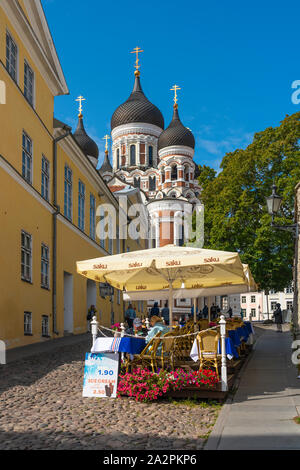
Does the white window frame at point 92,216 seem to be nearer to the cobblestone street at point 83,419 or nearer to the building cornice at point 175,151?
the cobblestone street at point 83,419

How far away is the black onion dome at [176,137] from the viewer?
69562mm

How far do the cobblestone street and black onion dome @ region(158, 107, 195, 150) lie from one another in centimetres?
6042

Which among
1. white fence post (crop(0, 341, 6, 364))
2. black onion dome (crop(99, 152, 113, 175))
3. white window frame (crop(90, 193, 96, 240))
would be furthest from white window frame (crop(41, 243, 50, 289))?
black onion dome (crop(99, 152, 113, 175))

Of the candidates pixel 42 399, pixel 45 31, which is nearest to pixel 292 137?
pixel 45 31

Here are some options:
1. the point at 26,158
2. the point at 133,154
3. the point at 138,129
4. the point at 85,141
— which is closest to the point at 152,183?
the point at 133,154

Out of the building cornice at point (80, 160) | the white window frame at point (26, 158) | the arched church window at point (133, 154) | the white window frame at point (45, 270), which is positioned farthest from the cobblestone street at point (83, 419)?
the arched church window at point (133, 154)

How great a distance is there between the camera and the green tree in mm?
31656

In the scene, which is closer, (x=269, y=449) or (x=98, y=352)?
(x=269, y=449)

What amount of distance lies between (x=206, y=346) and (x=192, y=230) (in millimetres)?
26962

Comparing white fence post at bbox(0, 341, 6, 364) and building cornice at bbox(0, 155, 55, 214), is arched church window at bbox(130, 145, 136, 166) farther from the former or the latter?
white fence post at bbox(0, 341, 6, 364)

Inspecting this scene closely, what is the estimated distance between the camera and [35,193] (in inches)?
735
